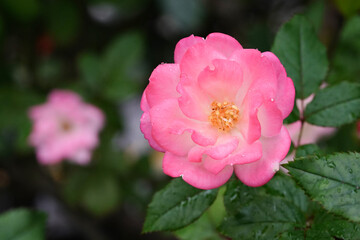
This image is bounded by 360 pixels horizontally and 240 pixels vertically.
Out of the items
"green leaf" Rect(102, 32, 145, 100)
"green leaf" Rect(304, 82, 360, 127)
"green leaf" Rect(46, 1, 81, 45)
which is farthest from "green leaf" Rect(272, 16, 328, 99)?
"green leaf" Rect(46, 1, 81, 45)

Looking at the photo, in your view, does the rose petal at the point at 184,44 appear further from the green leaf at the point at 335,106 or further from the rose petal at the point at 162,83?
the green leaf at the point at 335,106

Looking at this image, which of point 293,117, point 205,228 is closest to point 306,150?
point 293,117

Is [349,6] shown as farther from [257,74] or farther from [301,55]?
[257,74]

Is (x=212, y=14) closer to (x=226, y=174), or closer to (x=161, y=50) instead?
(x=161, y=50)

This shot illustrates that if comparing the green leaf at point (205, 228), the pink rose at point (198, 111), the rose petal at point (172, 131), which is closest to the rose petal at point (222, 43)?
the pink rose at point (198, 111)

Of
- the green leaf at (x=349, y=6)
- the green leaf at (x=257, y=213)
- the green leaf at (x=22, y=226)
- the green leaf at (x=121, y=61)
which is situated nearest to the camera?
the green leaf at (x=257, y=213)

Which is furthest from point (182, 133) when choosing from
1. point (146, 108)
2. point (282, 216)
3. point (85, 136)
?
point (85, 136)

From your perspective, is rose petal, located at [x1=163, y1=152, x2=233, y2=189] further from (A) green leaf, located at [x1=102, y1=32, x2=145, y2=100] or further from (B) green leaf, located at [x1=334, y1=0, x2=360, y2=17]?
(A) green leaf, located at [x1=102, y1=32, x2=145, y2=100]
